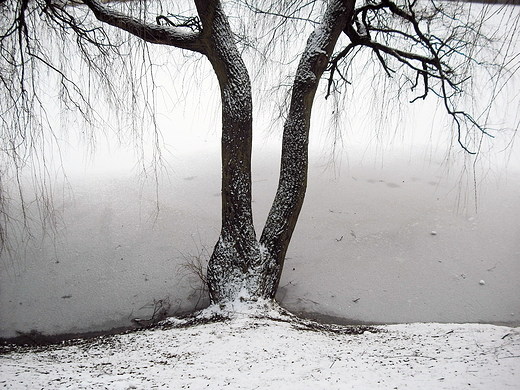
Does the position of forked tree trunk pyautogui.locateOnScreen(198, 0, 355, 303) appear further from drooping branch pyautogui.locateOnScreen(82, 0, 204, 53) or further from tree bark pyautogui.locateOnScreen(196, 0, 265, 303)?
drooping branch pyautogui.locateOnScreen(82, 0, 204, 53)

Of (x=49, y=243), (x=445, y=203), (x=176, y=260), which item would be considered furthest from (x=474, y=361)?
(x=49, y=243)

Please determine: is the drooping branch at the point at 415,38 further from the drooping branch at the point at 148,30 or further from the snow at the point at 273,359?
the snow at the point at 273,359

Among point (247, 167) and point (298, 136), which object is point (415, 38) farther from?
point (247, 167)

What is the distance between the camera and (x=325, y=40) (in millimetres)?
2963

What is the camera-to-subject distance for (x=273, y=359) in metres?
1.90

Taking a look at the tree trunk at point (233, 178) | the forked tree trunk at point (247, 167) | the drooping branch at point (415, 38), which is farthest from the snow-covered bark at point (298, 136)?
the drooping branch at point (415, 38)

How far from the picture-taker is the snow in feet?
5.21

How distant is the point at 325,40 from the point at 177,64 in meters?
1.29

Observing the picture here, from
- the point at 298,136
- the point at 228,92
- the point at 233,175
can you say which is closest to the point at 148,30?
the point at 228,92

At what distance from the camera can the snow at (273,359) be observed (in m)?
1.59

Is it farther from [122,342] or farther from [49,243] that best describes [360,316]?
[49,243]

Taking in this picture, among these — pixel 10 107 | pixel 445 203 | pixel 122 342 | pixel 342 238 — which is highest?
pixel 10 107

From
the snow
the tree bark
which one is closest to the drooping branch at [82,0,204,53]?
the tree bark

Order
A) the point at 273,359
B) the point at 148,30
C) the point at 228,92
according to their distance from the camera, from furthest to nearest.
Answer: the point at 228,92 < the point at 148,30 < the point at 273,359
